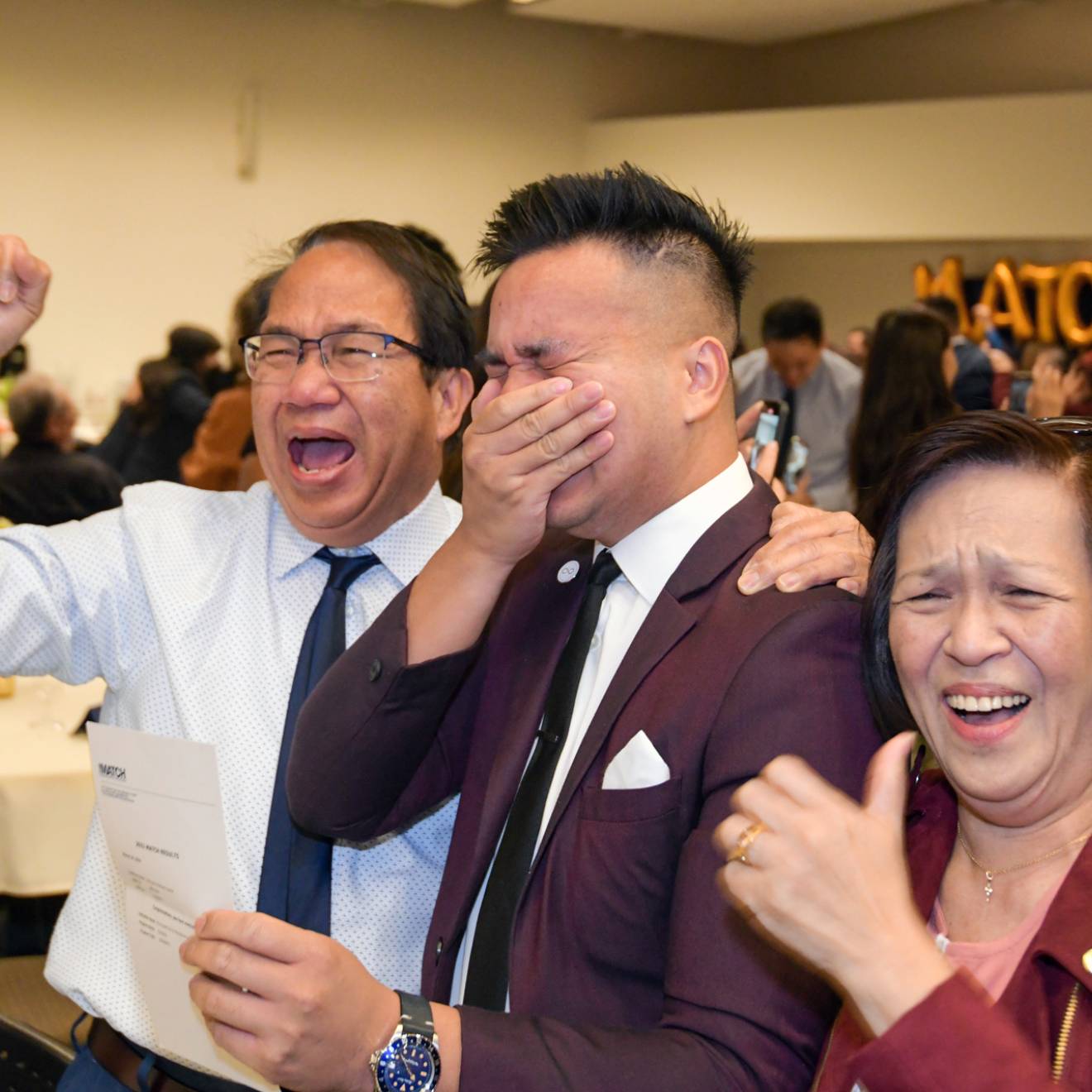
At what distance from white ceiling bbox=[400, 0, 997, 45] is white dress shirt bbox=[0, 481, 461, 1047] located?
8.13 meters

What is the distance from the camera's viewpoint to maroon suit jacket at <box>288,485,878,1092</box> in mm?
1206

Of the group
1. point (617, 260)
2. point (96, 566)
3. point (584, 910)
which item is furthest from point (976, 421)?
point (96, 566)

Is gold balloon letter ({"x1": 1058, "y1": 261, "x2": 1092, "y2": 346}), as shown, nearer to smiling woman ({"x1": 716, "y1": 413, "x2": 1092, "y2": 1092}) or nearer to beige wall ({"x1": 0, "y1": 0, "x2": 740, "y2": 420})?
beige wall ({"x1": 0, "y1": 0, "x2": 740, "y2": 420})

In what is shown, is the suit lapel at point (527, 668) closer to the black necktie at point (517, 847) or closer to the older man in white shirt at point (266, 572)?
the black necktie at point (517, 847)

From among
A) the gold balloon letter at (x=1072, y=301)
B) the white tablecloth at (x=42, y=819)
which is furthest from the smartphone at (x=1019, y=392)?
the white tablecloth at (x=42, y=819)

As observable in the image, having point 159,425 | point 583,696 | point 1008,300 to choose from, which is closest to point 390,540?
point 583,696

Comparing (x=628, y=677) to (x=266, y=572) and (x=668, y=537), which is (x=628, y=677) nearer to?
(x=668, y=537)

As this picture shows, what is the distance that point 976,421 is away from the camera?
50.6 inches

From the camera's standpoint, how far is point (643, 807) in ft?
4.23

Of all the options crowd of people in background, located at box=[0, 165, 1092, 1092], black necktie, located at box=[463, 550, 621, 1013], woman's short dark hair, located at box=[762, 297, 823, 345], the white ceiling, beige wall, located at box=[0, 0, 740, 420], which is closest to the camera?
crowd of people in background, located at box=[0, 165, 1092, 1092]

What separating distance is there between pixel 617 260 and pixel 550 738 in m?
0.50

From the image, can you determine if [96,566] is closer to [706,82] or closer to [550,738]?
[550,738]

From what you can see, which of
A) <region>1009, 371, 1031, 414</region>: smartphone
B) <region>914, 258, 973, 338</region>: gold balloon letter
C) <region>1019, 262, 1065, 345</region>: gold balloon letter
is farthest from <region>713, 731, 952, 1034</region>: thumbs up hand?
<region>914, 258, 973, 338</region>: gold balloon letter

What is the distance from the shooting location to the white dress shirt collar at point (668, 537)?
1472mm
